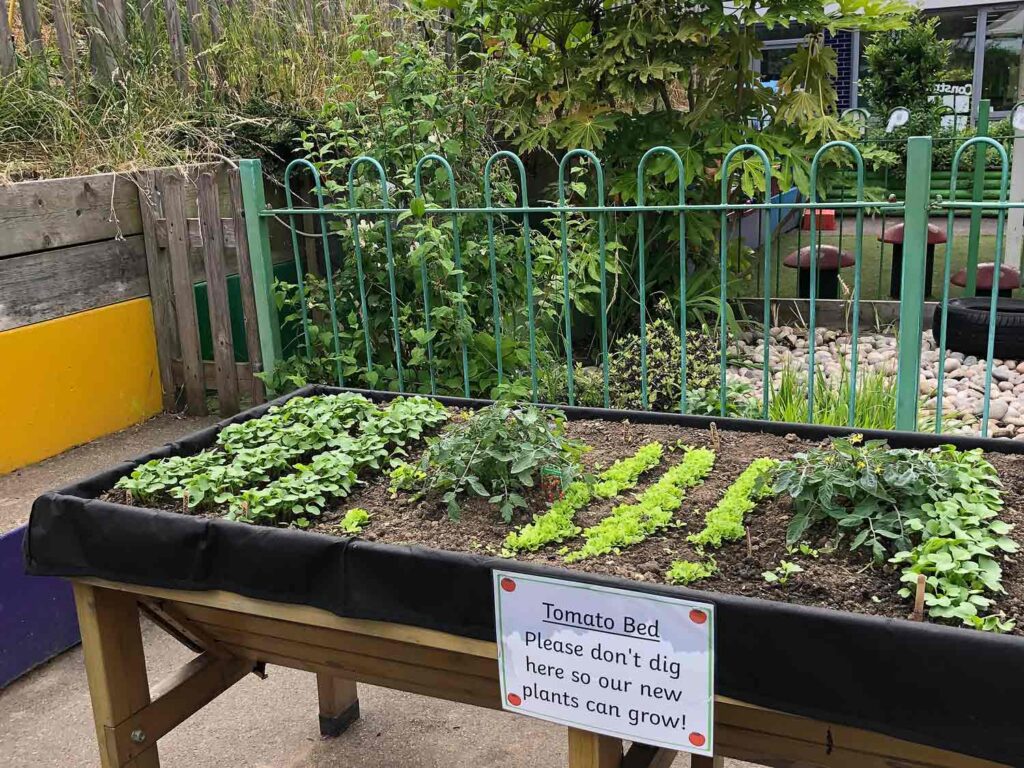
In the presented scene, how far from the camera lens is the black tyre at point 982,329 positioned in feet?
20.8

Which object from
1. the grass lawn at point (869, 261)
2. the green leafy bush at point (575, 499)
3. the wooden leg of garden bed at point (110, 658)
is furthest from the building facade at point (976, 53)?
the wooden leg of garden bed at point (110, 658)

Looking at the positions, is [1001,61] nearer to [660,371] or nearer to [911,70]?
[911,70]

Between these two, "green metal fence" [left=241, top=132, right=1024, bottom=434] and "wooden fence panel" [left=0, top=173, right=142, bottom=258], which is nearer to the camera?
"green metal fence" [left=241, top=132, right=1024, bottom=434]

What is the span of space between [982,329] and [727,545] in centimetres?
521

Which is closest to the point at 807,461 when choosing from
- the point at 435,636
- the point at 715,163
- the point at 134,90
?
the point at 435,636

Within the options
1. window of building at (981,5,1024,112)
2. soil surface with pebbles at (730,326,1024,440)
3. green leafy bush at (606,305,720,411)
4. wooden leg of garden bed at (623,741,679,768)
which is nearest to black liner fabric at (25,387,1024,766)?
wooden leg of garden bed at (623,741,679,768)

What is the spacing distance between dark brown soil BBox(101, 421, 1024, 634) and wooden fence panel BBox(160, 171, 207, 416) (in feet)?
8.21

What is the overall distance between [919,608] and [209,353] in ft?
13.2

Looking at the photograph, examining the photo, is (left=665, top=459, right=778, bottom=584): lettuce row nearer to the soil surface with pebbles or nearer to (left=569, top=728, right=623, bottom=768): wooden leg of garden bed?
(left=569, top=728, right=623, bottom=768): wooden leg of garden bed

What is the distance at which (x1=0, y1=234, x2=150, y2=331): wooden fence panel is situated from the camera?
12.9ft

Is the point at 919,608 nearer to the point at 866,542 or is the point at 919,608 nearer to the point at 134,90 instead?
the point at 866,542

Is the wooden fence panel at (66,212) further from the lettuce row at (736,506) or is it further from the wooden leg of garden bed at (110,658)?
the lettuce row at (736,506)

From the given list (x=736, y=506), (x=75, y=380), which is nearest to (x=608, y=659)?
Result: (x=736, y=506)

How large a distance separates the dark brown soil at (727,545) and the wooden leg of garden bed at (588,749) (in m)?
0.30
